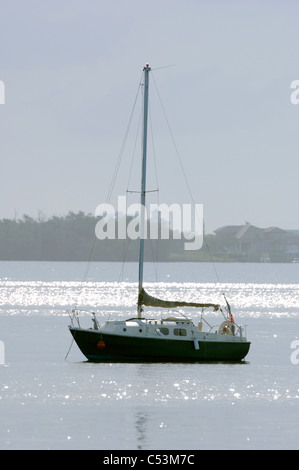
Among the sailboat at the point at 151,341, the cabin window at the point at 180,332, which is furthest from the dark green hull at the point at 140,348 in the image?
the cabin window at the point at 180,332

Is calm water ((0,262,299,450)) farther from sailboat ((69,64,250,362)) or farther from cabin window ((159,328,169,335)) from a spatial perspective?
cabin window ((159,328,169,335))

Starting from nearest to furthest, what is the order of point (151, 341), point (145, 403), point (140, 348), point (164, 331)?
point (145, 403)
point (151, 341)
point (140, 348)
point (164, 331)

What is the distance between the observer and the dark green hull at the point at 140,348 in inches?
2741

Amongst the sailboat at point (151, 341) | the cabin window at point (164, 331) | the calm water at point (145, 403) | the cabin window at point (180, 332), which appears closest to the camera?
the calm water at point (145, 403)

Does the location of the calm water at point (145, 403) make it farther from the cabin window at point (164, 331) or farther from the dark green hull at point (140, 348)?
the cabin window at point (164, 331)

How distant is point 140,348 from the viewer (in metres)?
69.6

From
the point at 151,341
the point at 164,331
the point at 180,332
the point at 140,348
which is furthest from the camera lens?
the point at 180,332

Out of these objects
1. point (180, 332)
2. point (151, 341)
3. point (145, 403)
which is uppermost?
point (180, 332)

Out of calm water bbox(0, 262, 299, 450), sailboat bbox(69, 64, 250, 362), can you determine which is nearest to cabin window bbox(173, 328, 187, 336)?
sailboat bbox(69, 64, 250, 362)

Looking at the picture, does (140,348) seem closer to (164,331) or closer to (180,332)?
(164,331)

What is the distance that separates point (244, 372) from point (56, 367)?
11.9 meters

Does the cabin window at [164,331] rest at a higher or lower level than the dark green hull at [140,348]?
higher

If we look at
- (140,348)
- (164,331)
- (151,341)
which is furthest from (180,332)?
(140,348)
